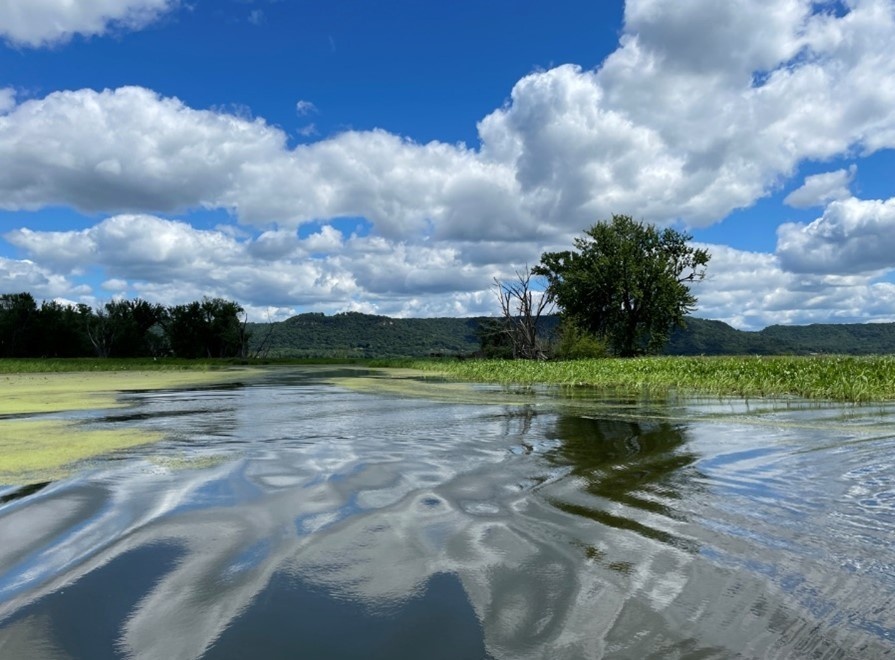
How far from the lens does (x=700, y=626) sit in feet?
9.57

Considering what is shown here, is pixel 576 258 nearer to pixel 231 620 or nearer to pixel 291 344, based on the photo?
pixel 231 620

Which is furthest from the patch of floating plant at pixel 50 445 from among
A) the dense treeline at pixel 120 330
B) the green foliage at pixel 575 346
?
the dense treeline at pixel 120 330

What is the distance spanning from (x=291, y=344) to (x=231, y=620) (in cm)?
17763

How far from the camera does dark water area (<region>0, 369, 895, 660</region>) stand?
2.87 meters

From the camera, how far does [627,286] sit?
48.0 metres

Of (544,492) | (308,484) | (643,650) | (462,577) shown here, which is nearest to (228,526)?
(308,484)

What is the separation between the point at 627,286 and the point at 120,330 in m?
69.0

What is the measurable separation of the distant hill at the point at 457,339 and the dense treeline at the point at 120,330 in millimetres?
28633

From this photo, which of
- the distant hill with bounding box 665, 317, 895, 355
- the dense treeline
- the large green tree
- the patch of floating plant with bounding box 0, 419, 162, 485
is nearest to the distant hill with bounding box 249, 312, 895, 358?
the distant hill with bounding box 665, 317, 895, 355

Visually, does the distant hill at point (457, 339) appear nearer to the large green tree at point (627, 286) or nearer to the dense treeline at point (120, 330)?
the dense treeline at point (120, 330)

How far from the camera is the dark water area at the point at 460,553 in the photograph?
287 centimetres

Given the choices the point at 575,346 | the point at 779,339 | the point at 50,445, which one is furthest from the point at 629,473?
the point at 779,339

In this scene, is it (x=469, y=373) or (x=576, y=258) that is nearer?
(x=469, y=373)

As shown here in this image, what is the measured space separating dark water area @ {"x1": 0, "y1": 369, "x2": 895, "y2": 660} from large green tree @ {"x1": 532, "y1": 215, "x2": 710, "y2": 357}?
136 ft
